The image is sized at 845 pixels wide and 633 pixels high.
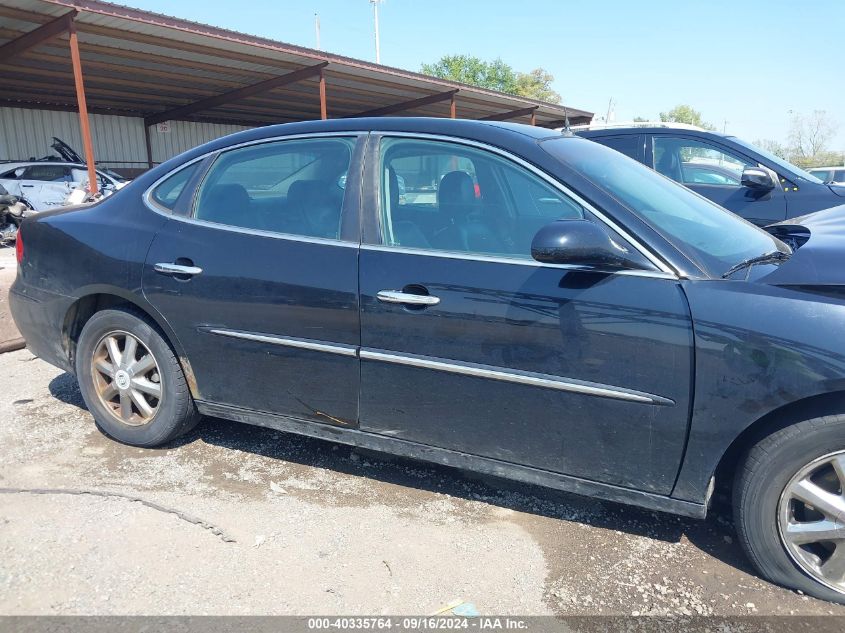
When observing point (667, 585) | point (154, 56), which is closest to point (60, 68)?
point (154, 56)

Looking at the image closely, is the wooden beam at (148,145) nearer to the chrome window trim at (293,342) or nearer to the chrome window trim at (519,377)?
the chrome window trim at (293,342)

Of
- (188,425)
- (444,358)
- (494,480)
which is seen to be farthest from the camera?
(188,425)

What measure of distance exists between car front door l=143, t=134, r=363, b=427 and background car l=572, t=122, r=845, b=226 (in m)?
3.90

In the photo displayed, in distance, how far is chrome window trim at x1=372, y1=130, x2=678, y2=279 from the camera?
2.31 m

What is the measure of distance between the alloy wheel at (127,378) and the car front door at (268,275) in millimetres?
327

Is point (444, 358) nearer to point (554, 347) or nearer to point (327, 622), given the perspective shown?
point (554, 347)

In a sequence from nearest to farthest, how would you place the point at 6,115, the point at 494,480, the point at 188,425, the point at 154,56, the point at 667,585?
the point at 667,585 → the point at 494,480 → the point at 188,425 → the point at 154,56 → the point at 6,115

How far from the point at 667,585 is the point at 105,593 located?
2.08 meters

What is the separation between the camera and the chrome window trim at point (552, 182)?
2.31m

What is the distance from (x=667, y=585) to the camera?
7.70 ft

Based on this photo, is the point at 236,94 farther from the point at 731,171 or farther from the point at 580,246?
the point at 580,246

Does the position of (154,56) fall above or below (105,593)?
above

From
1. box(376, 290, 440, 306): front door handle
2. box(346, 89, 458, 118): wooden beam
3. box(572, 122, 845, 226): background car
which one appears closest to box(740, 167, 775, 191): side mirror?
box(572, 122, 845, 226): background car

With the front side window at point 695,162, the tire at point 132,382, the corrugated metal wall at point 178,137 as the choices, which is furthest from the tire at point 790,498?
the corrugated metal wall at point 178,137
